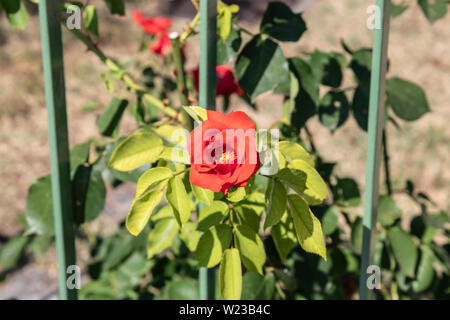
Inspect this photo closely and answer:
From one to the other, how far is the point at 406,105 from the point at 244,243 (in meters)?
0.55

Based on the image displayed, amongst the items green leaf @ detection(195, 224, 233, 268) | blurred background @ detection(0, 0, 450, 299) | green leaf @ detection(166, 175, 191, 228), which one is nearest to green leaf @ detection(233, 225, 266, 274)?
green leaf @ detection(195, 224, 233, 268)

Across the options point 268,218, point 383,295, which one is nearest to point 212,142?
point 268,218

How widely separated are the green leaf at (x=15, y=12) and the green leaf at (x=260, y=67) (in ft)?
1.41

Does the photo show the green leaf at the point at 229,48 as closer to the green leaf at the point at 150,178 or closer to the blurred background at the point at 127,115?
the green leaf at the point at 150,178

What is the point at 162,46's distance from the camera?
1460mm

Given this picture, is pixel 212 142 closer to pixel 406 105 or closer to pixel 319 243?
pixel 319 243

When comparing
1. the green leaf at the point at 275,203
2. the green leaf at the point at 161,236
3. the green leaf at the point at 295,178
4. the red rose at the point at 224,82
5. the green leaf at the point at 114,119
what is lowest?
the green leaf at the point at 161,236

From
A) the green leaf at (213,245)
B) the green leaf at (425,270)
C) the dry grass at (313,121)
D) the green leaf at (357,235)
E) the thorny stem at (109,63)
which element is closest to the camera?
the green leaf at (213,245)

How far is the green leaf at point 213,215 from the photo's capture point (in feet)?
2.68

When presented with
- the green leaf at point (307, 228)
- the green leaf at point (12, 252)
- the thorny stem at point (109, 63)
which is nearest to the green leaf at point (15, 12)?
the thorny stem at point (109, 63)

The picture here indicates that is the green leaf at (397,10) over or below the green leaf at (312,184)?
over

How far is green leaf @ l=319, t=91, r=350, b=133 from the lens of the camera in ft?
3.64

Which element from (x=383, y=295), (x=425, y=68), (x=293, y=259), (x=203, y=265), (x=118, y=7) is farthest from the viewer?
(x=425, y=68)
